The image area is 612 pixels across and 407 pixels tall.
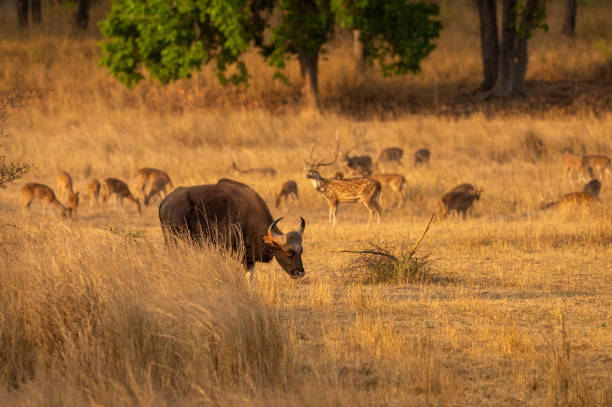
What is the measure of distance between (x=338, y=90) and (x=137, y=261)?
2545 cm

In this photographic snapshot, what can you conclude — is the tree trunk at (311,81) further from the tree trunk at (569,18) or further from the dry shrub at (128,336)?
the dry shrub at (128,336)

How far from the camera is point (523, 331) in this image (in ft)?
25.2

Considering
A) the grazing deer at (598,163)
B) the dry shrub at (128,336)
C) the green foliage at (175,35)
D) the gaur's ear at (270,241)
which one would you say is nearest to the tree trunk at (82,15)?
the green foliage at (175,35)

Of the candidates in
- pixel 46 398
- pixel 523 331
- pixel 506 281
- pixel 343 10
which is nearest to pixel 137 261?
pixel 46 398

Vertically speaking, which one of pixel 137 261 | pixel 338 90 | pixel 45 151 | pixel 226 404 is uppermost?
pixel 338 90

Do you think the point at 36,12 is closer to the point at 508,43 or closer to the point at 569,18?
the point at 508,43

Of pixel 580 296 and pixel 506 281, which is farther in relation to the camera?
pixel 506 281

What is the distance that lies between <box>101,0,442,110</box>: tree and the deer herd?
645 centimetres

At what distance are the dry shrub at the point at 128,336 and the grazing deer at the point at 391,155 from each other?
15.2 metres

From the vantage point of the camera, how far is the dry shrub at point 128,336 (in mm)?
5961

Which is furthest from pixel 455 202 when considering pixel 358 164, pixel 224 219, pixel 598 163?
pixel 224 219

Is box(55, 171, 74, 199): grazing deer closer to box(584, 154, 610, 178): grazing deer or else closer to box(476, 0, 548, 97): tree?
box(584, 154, 610, 178): grazing deer

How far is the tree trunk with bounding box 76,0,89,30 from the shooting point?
40312 millimetres

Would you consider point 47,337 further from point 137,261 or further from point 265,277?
point 265,277
